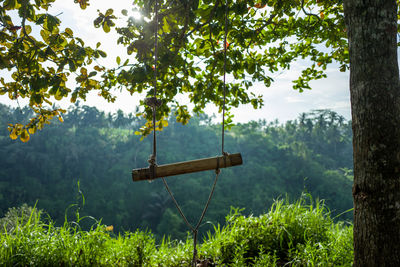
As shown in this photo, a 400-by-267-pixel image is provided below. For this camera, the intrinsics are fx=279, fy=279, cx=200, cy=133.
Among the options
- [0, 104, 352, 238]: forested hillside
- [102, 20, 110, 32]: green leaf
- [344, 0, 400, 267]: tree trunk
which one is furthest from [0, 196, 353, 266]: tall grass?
[0, 104, 352, 238]: forested hillside

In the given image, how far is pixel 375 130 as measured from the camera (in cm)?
125

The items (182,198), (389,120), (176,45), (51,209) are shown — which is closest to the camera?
(389,120)

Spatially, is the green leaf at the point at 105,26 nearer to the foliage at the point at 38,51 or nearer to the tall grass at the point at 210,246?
the foliage at the point at 38,51

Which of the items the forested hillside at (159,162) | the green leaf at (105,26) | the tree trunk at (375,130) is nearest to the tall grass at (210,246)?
the tree trunk at (375,130)

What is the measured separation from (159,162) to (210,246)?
142ft

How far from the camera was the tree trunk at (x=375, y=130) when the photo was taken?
1212mm

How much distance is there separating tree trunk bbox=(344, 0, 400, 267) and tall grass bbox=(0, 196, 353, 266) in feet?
2.14

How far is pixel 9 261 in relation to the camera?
1.77 metres

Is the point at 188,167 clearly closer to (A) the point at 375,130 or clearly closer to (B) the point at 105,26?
(A) the point at 375,130

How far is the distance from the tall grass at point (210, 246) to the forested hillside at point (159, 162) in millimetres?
32797

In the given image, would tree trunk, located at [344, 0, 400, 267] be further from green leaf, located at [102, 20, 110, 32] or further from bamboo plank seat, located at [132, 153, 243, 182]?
green leaf, located at [102, 20, 110, 32]

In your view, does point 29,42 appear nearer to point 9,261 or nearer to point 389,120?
point 9,261

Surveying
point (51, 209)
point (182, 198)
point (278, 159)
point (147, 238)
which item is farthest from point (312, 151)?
point (147, 238)

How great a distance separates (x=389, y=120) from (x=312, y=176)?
45.4m
